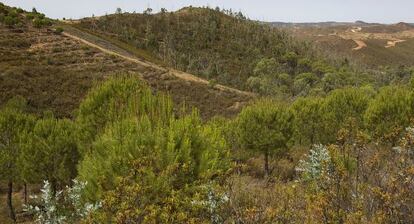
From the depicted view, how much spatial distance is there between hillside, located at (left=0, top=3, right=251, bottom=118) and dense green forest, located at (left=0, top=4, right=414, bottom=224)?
3.94m

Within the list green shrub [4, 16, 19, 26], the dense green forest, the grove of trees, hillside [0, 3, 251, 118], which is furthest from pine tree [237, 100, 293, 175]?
green shrub [4, 16, 19, 26]


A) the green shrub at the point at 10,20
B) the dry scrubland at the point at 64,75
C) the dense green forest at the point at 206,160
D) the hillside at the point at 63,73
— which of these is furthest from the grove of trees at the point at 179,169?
the green shrub at the point at 10,20

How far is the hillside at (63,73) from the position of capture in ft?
169

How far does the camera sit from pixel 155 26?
111750mm

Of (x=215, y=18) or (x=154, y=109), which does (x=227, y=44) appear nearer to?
(x=215, y=18)

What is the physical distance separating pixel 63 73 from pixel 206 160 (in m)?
52.1

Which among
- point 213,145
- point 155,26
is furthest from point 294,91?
point 213,145

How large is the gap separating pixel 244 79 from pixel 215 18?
36.1 metres

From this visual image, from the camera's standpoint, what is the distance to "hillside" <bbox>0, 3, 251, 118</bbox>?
5162 cm

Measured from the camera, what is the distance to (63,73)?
58.9m

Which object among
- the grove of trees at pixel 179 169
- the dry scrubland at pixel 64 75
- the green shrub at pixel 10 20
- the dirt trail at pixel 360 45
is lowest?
the dirt trail at pixel 360 45

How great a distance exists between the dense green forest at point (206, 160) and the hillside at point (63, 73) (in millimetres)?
3942

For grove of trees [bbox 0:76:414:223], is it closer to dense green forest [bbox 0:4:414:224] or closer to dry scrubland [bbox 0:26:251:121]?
dense green forest [bbox 0:4:414:224]

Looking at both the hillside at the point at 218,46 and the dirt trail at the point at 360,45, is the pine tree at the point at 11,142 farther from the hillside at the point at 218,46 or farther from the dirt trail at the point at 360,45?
the dirt trail at the point at 360,45
